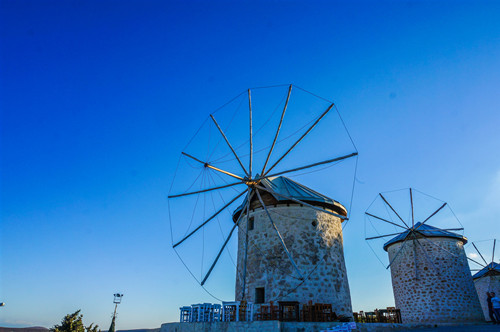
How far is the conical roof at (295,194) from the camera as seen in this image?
12852mm

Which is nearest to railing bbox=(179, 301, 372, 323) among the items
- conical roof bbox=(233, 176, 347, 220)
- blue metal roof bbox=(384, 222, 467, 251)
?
conical roof bbox=(233, 176, 347, 220)

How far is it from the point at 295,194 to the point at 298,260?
265 cm

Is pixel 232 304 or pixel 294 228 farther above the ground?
pixel 294 228

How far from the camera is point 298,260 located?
11.8 metres

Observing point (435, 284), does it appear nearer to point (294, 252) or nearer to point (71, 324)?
point (294, 252)

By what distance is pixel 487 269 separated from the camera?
2306 centimetres

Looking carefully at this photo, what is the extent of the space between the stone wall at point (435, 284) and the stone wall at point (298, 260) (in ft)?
23.7

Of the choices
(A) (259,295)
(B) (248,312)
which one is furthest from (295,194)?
(B) (248,312)

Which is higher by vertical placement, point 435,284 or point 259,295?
point 435,284

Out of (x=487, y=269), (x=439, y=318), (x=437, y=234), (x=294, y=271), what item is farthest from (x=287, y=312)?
(x=487, y=269)

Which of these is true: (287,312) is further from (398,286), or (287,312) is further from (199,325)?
(398,286)

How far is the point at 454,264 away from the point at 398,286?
10.6 ft

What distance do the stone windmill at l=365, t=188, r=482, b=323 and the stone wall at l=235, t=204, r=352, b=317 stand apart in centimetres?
725

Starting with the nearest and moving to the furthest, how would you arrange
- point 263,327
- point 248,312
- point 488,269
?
point 263,327
point 248,312
point 488,269
